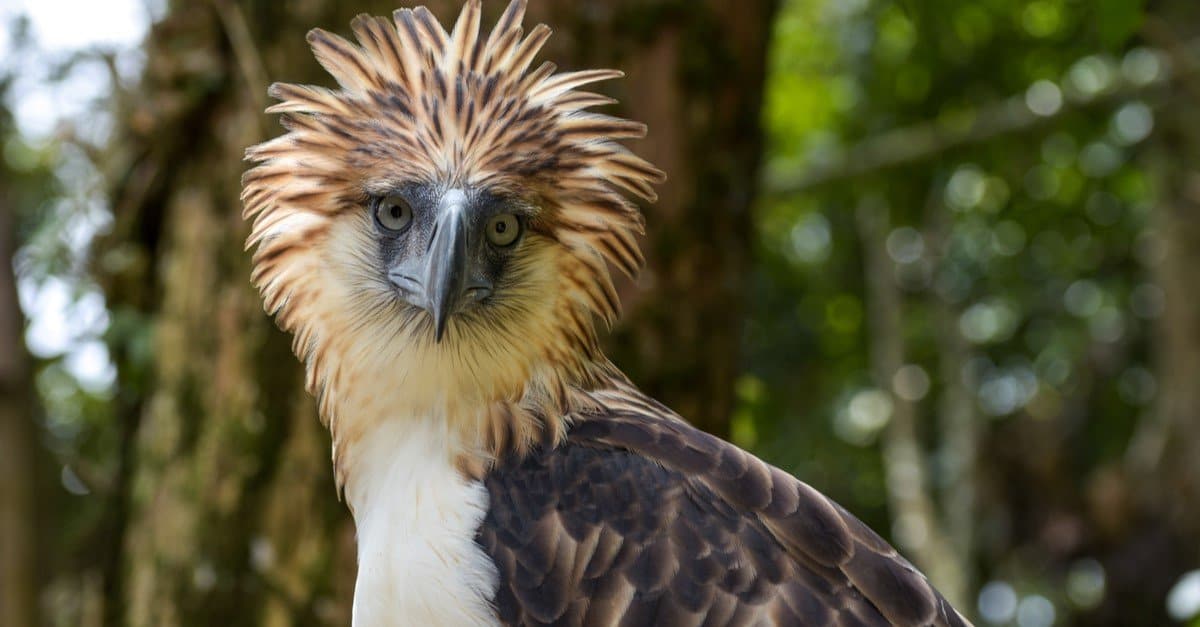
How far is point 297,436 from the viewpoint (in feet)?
14.4

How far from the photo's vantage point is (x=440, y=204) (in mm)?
2820

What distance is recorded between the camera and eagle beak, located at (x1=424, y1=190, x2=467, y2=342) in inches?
108

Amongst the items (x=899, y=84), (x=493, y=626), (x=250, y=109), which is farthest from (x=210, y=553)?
(x=899, y=84)

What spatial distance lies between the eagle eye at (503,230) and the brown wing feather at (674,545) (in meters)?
0.49

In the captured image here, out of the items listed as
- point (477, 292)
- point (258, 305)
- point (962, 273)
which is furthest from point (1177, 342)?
point (477, 292)

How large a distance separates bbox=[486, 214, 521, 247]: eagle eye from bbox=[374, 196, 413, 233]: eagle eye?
0.63 ft

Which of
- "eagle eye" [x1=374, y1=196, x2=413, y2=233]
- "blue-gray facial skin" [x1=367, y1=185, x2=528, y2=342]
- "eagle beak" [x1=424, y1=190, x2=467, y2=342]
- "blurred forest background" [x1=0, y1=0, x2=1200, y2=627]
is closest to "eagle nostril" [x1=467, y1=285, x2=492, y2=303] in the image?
"blue-gray facial skin" [x1=367, y1=185, x2=528, y2=342]

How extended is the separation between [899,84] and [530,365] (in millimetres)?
6698

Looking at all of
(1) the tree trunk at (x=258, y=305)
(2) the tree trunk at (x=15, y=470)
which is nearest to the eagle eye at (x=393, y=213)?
(1) the tree trunk at (x=258, y=305)

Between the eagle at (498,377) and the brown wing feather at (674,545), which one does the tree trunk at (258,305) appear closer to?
the eagle at (498,377)

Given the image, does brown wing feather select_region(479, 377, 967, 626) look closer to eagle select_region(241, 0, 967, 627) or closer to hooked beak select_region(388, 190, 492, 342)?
eagle select_region(241, 0, 967, 627)

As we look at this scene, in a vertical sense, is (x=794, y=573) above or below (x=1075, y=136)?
below

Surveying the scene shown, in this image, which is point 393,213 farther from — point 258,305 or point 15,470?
point 15,470

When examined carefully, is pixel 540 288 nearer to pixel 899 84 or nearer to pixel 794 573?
pixel 794 573
